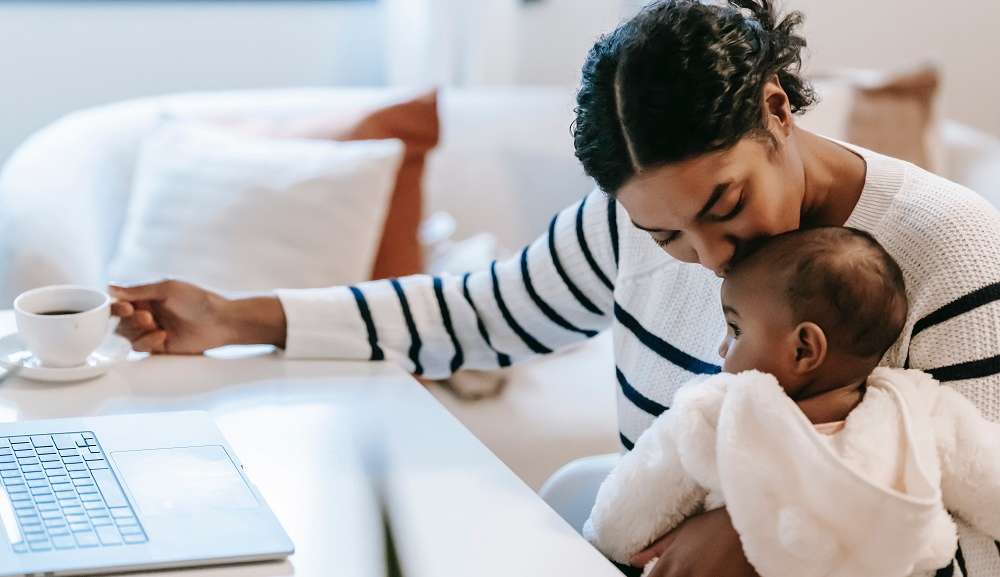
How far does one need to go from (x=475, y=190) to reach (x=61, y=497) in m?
1.57

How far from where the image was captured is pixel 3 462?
3.22 ft

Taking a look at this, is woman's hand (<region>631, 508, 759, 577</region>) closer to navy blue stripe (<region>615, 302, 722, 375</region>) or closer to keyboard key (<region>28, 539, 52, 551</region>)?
navy blue stripe (<region>615, 302, 722, 375</region>)

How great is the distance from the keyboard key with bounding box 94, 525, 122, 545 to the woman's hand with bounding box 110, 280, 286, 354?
0.44m

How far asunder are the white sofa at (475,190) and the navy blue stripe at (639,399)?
0.59 metres

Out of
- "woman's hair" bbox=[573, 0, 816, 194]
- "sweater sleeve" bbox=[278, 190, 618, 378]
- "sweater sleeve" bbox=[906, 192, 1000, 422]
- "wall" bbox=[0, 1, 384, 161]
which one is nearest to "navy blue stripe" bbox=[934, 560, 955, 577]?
"sweater sleeve" bbox=[906, 192, 1000, 422]

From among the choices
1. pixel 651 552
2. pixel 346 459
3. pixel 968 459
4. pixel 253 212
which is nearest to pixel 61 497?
pixel 346 459

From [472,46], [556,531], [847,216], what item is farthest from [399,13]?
[556,531]

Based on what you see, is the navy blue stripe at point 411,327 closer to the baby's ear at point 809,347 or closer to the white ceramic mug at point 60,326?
the white ceramic mug at point 60,326

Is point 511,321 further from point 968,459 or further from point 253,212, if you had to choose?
point 253,212

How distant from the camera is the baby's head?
963mm

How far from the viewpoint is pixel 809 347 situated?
0.98 metres

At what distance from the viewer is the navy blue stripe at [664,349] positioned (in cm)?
120

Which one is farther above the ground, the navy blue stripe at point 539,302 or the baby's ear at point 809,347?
the baby's ear at point 809,347

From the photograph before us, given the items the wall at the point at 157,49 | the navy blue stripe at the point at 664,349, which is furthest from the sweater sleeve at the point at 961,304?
the wall at the point at 157,49
